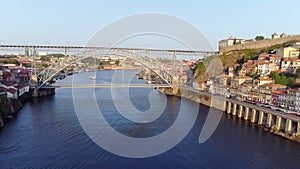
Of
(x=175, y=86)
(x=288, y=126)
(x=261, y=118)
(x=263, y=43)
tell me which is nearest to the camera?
(x=288, y=126)

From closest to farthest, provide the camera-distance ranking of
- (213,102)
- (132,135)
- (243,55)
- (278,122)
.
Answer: (132,135) < (278,122) < (213,102) < (243,55)

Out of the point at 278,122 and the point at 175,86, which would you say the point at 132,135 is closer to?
the point at 278,122

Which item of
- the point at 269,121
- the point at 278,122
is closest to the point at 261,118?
the point at 269,121

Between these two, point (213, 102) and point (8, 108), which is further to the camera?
point (213, 102)

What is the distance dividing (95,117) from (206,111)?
3.63 m

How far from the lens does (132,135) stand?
5410mm

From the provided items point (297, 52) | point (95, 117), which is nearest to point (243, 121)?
point (95, 117)

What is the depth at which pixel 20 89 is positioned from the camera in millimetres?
9180

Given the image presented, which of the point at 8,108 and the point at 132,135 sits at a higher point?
the point at 8,108

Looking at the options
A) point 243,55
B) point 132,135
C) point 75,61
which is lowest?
point 132,135

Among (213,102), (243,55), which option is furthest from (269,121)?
(243,55)

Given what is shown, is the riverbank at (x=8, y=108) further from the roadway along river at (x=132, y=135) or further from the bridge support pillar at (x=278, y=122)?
the bridge support pillar at (x=278, y=122)

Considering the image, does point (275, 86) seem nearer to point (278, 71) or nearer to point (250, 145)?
point (278, 71)

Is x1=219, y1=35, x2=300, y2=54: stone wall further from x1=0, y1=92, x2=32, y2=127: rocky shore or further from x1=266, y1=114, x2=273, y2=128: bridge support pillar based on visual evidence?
x1=0, y1=92, x2=32, y2=127: rocky shore
